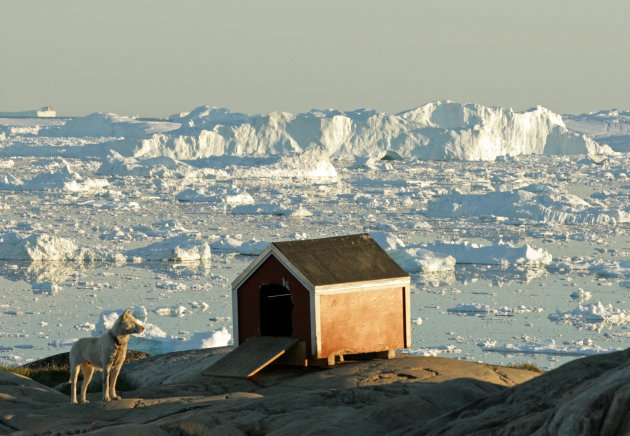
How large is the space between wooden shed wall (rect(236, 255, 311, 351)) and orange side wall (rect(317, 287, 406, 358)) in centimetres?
23

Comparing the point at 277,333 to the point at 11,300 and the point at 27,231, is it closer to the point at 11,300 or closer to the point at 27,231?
the point at 11,300

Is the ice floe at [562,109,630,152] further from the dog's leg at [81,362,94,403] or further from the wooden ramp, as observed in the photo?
the dog's leg at [81,362,94,403]

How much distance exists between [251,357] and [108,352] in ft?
8.51

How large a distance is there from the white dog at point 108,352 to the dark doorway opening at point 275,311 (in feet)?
9.86

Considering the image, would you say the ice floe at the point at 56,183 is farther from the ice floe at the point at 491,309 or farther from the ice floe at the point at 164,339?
the ice floe at the point at 164,339

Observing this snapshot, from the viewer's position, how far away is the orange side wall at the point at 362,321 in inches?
476

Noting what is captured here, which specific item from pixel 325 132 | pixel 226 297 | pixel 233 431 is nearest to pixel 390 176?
pixel 325 132

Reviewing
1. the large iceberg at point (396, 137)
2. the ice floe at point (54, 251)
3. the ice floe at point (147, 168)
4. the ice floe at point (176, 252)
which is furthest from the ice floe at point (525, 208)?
the large iceberg at point (396, 137)

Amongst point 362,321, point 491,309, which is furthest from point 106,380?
point 491,309

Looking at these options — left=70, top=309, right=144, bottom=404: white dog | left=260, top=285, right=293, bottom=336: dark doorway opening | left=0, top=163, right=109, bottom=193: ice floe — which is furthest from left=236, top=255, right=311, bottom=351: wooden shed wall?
left=0, top=163, right=109, bottom=193: ice floe

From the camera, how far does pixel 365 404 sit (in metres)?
8.64

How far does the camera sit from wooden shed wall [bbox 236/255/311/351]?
477 inches

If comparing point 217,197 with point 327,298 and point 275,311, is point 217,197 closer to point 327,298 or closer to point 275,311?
point 275,311

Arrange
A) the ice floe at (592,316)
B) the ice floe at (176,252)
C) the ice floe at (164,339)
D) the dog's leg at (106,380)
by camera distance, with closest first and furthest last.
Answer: the dog's leg at (106,380)
the ice floe at (164,339)
the ice floe at (592,316)
the ice floe at (176,252)
